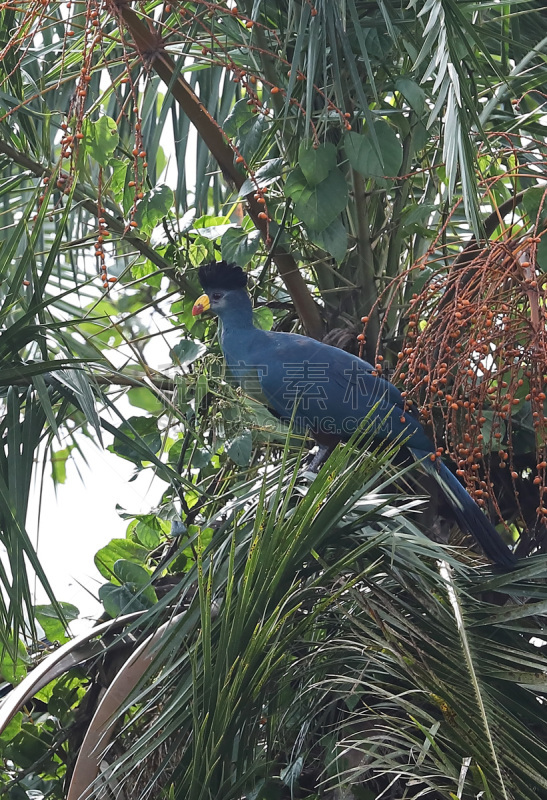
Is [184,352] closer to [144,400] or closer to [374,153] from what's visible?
[144,400]

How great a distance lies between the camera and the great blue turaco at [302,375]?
232cm

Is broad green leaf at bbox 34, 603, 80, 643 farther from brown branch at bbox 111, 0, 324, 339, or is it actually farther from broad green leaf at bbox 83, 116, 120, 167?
broad green leaf at bbox 83, 116, 120, 167

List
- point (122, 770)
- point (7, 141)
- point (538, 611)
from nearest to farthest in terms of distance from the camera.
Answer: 1. point (122, 770)
2. point (538, 611)
3. point (7, 141)

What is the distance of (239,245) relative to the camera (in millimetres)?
2236

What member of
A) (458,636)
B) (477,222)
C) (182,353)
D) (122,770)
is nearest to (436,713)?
(458,636)

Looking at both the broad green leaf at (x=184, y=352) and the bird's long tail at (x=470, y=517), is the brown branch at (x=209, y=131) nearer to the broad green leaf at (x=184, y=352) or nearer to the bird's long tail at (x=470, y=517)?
the broad green leaf at (x=184, y=352)

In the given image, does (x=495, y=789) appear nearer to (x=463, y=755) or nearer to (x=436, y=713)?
(x=463, y=755)

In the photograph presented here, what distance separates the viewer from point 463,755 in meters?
1.22

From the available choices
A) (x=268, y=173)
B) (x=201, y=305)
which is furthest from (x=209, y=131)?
(x=201, y=305)

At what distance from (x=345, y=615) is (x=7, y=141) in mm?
1290

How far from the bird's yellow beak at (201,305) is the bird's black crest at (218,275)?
3cm

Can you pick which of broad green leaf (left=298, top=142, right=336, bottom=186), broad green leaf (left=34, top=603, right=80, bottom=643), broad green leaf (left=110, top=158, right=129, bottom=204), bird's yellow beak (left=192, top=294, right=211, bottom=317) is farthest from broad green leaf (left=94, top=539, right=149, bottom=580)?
broad green leaf (left=298, top=142, right=336, bottom=186)

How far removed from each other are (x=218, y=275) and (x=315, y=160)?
55 centimetres

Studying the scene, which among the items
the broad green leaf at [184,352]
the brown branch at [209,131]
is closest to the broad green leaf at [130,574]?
the broad green leaf at [184,352]
